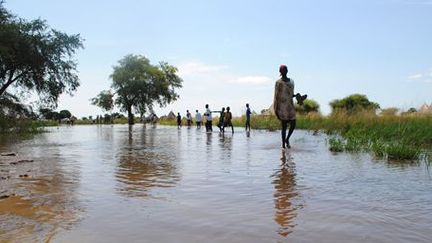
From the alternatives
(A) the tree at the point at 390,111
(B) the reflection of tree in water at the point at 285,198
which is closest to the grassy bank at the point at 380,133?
(A) the tree at the point at 390,111

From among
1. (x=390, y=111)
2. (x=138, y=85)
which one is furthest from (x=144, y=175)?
(x=138, y=85)

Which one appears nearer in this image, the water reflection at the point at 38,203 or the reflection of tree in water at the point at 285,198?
the water reflection at the point at 38,203

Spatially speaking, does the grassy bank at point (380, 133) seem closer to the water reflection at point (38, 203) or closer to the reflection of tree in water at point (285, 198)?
the reflection of tree in water at point (285, 198)

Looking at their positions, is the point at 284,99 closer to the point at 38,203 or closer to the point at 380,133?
the point at 380,133

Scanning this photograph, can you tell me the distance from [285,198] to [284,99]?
7.30 meters

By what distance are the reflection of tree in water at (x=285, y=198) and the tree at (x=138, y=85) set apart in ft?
207

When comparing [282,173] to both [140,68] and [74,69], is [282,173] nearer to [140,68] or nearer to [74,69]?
[74,69]

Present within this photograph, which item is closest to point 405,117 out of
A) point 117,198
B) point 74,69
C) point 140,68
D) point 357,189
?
point 357,189

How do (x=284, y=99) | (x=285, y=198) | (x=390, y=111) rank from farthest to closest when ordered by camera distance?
(x=390, y=111)
(x=284, y=99)
(x=285, y=198)

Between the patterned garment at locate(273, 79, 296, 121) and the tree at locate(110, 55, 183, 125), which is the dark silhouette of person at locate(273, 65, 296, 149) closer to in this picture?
the patterned garment at locate(273, 79, 296, 121)

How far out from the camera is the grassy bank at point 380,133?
9516 millimetres

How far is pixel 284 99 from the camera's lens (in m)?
12.1

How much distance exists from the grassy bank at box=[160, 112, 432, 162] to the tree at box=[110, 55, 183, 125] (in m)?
41.5

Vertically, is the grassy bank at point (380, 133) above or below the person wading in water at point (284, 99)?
below
